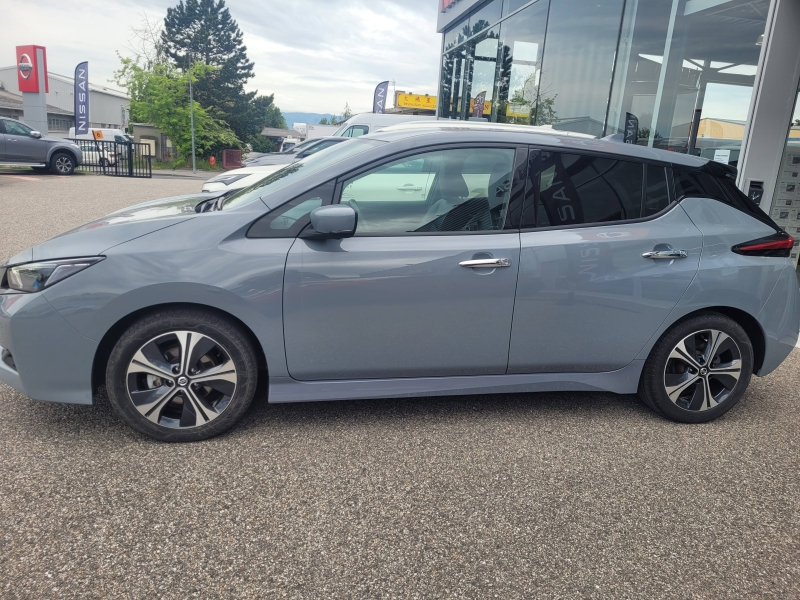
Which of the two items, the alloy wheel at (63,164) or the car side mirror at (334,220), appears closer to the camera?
the car side mirror at (334,220)

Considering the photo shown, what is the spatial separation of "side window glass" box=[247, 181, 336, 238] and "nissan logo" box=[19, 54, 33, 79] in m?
32.1

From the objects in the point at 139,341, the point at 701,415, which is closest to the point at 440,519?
the point at 139,341

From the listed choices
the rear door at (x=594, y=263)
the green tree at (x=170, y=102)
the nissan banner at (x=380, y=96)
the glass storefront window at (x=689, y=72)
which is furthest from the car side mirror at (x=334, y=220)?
the green tree at (x=170, y=102)

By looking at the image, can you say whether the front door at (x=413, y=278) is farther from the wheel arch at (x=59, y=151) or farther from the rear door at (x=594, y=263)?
the wheel arch at (x=59, y=151)

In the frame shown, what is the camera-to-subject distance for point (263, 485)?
2.89 m

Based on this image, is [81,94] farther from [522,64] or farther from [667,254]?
[667,254]

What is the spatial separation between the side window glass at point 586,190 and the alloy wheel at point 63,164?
22059mm

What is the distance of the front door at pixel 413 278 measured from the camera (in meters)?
3.18

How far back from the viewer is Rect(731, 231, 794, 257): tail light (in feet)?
12.2

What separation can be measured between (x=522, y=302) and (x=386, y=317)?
2.45ft

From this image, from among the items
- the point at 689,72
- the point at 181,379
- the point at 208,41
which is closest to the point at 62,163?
the point at 689,72

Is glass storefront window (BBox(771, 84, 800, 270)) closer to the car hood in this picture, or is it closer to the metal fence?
the car hood

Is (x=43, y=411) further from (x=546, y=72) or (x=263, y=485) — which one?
(x=546, y=72)

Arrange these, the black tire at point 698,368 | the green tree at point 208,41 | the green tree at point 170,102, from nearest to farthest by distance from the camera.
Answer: the black tire at point 698,368, the green tree at point 170,102, the green tree at point 208,41
